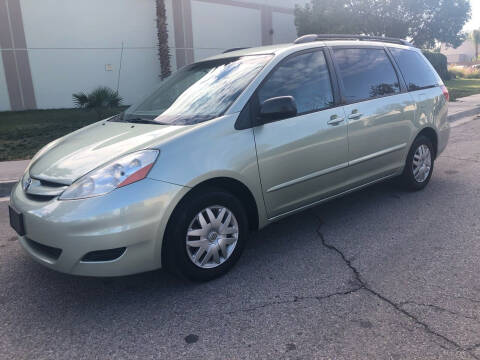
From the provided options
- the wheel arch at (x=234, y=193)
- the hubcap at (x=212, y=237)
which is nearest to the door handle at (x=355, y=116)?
the wheel arch at (x=234, y=193)

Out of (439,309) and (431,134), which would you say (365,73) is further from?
(439,309)

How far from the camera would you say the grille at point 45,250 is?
289 centimetres

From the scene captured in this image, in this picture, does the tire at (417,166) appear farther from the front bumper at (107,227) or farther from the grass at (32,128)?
the grass at (32,128)

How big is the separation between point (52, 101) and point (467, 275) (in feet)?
54.1

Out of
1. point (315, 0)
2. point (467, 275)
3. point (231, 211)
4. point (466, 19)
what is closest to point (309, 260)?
point (231, 211)

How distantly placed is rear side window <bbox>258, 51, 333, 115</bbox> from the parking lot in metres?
1.27

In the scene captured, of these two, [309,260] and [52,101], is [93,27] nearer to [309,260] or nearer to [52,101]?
[52,101]

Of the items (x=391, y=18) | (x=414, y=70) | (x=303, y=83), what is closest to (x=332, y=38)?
(x=303, y=83)

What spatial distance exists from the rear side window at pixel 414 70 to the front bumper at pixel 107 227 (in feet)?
10.9

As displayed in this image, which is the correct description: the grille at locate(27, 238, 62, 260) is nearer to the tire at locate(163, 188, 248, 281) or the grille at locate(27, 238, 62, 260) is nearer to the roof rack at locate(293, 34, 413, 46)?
the tire at locate(163, 188, 248, 281)

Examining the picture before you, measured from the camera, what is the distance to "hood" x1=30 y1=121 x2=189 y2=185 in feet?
10.1

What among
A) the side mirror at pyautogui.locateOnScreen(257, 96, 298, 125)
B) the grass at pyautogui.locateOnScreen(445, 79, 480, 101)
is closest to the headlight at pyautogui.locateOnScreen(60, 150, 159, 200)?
the side mirror at pyautogui.locateOnScreen(257, 96, 298, 125)

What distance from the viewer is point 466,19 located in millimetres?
29641

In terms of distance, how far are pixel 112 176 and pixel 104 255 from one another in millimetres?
525
